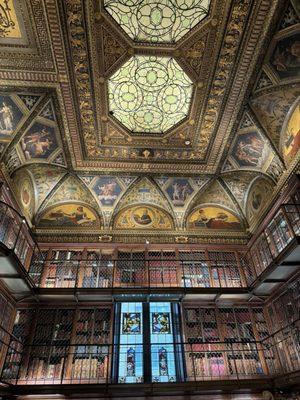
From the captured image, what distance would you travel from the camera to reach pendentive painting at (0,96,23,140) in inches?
309

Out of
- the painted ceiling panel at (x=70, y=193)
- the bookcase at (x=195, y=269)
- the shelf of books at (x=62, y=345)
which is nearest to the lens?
the shelf of books at (x=62, y=345)

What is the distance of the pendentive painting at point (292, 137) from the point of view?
805 centimetres

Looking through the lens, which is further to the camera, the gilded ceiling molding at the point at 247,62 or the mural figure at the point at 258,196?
the mural figure at the point at 258,196

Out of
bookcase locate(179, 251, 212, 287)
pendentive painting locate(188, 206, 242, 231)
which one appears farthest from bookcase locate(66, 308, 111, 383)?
pendentive painting locate(188, 206, 242, 231)

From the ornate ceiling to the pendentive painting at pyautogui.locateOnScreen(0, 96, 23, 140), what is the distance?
3 centimetres

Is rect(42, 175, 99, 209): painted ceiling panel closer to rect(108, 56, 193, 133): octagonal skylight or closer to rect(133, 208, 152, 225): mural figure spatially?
rect(133, 208, 152, 225): mural figure

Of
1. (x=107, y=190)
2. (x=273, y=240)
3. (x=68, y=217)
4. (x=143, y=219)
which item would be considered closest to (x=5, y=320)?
(x=68, y=217)

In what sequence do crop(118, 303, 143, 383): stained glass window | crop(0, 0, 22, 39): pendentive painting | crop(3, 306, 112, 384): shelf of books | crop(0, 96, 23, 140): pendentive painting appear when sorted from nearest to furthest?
1. crop(0, 0, 22, 39): pendentive painting
2. crop(0, 96, 23, 140): pendentive painting
3. crop(3, 306, 112, 384): shelf of books
4. crop(118, 303, 143, 383): stained glass window

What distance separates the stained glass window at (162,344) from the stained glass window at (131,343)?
0.38 meters

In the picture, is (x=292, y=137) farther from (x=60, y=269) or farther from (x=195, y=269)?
(x=60, y=269)

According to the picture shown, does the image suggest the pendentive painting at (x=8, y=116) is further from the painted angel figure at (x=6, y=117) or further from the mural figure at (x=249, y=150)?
the mural figure at (x=249, y=150)

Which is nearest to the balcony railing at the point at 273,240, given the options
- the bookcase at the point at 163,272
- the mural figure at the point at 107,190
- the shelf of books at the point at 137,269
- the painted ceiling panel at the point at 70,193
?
the shelf of books at the point at 137,269

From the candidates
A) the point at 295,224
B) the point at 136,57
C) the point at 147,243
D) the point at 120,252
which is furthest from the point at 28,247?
the point at 295,224

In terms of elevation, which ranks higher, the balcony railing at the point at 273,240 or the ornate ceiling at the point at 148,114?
the ornate ceiling at the point at 148,114
